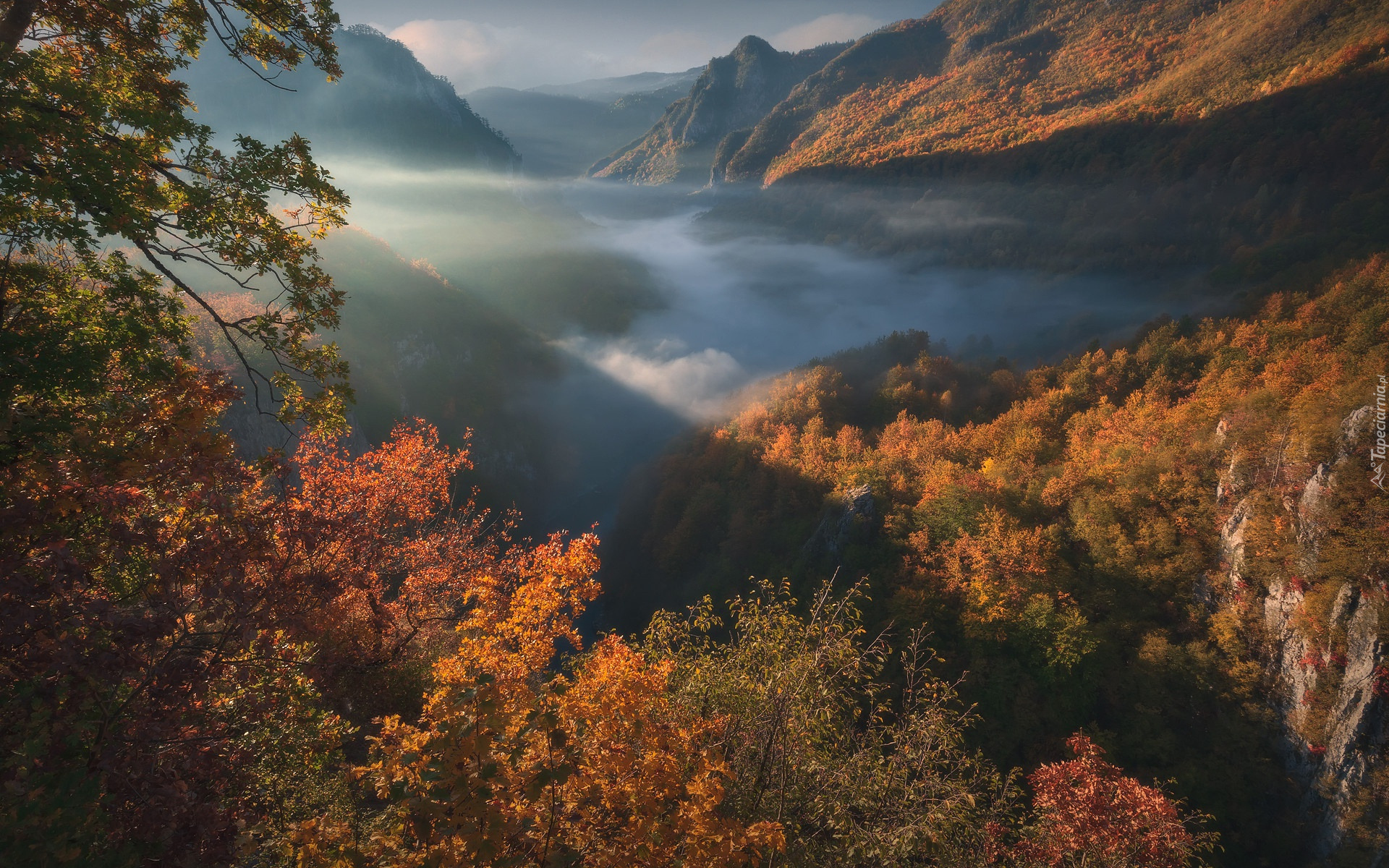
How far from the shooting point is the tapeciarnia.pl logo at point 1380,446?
25.2m

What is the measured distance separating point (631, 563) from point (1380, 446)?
6408cm

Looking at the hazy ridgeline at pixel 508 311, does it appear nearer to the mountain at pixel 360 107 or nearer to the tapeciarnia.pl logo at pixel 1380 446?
the mountain at pixel 360 107

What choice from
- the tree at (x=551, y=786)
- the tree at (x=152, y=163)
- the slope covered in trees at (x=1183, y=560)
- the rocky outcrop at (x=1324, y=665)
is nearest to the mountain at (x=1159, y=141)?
the slope covered in trees at (x=1183, y=560)

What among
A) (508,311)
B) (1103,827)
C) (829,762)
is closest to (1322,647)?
(1103,827)

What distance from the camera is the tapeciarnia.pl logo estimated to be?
2517 centimetres

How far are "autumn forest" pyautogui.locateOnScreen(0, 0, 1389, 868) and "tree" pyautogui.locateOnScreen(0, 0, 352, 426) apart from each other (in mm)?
64

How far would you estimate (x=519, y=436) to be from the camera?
91.6 metres

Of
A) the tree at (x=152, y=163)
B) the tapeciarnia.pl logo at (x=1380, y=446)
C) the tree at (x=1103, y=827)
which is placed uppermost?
the tree at (x=152, y=163)

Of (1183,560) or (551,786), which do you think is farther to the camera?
(1183,560)

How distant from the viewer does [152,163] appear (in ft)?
19.2

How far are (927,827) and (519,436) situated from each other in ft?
300

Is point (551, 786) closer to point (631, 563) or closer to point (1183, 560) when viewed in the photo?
point (1183, 560)

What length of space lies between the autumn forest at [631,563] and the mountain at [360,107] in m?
121

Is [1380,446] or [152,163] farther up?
[152,163]
